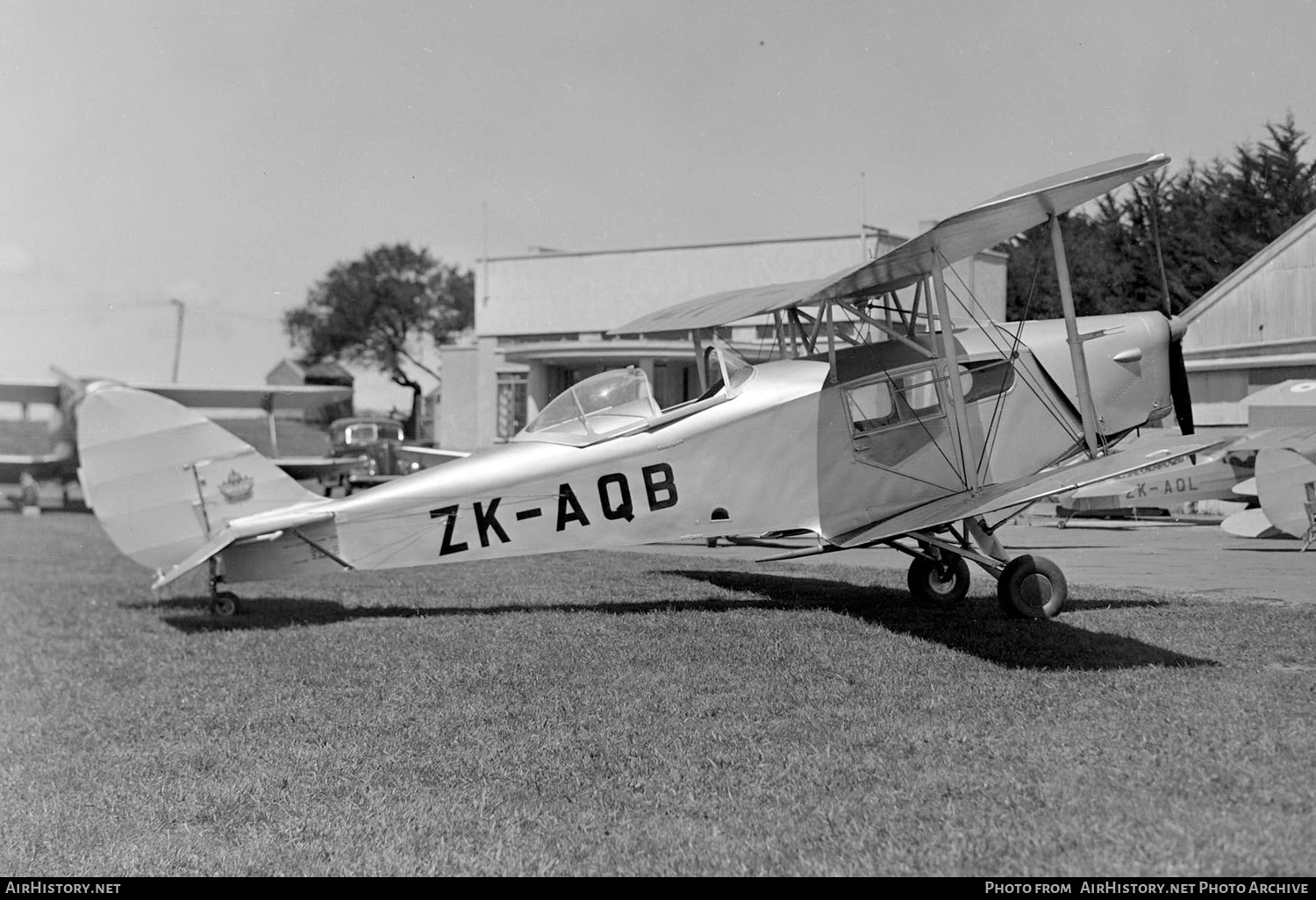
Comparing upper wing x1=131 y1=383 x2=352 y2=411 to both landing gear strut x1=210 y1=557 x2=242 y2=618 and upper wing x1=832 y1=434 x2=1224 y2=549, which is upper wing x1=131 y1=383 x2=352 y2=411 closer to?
landing gear strut x1=210 y1=557 x2=242 y2=618

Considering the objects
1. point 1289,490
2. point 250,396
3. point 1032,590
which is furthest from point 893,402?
point 250,396

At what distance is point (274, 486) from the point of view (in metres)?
9.20

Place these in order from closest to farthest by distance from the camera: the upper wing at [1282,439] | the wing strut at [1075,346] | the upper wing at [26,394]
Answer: the wing strut at [1075,346] → the upper wing at [1282,439] → the upper wing at [26,394]

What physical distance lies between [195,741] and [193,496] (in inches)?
145

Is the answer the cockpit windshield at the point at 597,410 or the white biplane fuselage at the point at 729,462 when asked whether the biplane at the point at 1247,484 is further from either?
the cockpit windshield at the point at 597,410

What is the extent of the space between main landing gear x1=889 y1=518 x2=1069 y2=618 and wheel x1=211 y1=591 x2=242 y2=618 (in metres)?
5.54

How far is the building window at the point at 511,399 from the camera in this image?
1225 inches

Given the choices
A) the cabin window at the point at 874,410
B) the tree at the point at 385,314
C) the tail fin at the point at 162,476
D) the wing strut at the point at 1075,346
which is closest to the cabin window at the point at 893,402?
the cabin window at the point at 874,410

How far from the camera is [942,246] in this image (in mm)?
8180

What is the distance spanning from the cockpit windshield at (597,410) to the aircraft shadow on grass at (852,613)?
149 centimetres

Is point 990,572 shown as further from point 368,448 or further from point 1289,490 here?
point 368,448

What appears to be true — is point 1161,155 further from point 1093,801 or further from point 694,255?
point 694,255

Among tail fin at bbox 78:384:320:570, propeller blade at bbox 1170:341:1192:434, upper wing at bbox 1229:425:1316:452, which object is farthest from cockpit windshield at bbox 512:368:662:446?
upper wing at bbox 1229:425:1316:452

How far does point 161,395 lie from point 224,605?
13.4m
